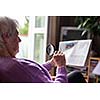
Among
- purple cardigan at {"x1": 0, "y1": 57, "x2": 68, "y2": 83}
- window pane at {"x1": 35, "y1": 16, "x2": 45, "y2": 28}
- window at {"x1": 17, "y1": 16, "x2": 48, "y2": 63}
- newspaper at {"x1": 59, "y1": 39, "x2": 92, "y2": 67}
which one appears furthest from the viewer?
window pane at {"x1": 35, "y1": 16, "x2": 45, "y2": 28}

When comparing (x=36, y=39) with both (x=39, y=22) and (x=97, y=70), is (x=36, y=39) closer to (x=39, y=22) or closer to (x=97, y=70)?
(x=39, y=22)

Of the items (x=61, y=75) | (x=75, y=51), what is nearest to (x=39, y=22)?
(x=75, y=51)

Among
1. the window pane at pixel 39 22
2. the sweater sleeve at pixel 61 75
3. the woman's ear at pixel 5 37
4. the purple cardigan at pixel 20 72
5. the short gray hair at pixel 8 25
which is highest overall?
the short gray hair at pixel 8 25

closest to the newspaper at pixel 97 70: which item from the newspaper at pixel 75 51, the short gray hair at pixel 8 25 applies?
the newspaper at pixel 75 51

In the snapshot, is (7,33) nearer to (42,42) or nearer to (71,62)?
(71,62)

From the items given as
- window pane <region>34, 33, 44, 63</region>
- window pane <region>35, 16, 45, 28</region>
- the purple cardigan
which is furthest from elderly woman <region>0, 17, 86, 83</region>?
window pane <region>35, 16, 45, 28</region>

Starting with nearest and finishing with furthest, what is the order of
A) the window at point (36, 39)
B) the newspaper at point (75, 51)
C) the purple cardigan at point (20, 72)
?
1. the purple cardigan at point (20, 72)
2. the newspaper at point (75, 51)
3. the window at point (36, 39)

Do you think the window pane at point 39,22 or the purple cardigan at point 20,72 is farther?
the window pane at point 39,22

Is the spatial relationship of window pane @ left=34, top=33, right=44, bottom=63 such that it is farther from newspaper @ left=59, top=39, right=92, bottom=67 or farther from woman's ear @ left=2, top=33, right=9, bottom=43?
woman's ear @ left=2, top=33, right=9, bottom=43

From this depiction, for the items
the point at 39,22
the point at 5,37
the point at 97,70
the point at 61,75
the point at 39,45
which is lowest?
the point at 97,70

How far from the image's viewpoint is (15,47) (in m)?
1.13

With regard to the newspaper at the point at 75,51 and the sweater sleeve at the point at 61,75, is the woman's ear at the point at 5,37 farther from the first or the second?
the newspaper at the point at 75,51
